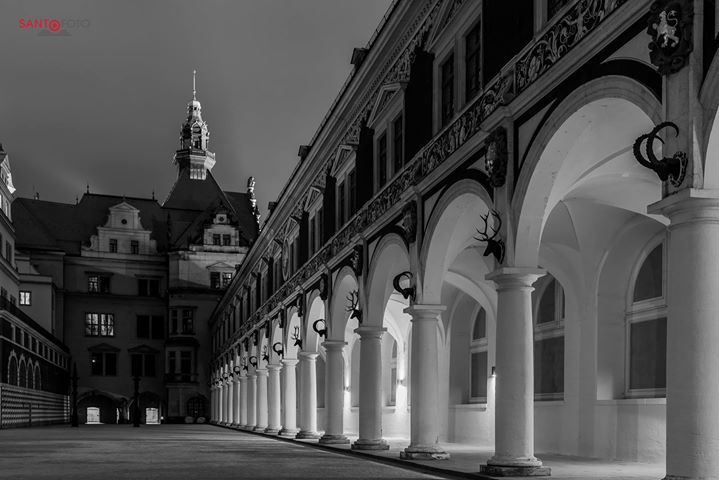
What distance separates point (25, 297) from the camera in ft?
227

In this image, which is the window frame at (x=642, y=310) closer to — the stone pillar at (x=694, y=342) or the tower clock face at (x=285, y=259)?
the stone pillar at (x=694, y=342)

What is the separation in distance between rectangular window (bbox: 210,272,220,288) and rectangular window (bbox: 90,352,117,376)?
10.3m

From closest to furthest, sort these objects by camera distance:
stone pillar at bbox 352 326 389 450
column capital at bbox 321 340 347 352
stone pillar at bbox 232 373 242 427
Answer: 1. stone pillar at bbox 352 326 389 450
2. column capital at bbox 321 340 347 352
3. stone pillar at bbox 232 373 242 427

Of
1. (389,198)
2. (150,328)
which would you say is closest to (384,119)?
(389,198)

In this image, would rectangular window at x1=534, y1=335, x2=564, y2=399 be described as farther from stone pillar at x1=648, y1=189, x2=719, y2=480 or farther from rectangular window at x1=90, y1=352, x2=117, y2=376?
rectangular window at x1=90, y1=352, x2=117, y2=376

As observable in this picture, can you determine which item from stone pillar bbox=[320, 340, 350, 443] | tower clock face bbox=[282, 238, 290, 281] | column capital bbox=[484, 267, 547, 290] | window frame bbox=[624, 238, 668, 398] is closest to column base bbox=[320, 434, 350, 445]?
stone pillar bbox=[320, 340, 350, 443]

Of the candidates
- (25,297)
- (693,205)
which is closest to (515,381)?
(693,205)

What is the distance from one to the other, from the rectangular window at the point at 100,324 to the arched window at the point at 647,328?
63.2 m

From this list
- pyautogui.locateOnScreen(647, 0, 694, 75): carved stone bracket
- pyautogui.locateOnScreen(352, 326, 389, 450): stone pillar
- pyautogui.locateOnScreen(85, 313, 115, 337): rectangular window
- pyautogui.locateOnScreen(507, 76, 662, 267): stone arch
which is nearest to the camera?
pyautogui.locateOnScreen(647, 0, 694, 75): carved stone bracket

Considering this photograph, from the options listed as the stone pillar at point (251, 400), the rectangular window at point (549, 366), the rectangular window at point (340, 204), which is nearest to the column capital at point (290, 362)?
the rectangular window at point (340, 204)

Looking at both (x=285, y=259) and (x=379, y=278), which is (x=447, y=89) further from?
(x=285, y=259)

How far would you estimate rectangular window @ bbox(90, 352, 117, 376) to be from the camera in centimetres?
7600

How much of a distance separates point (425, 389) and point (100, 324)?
62899mm

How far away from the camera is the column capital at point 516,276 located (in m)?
14.3
